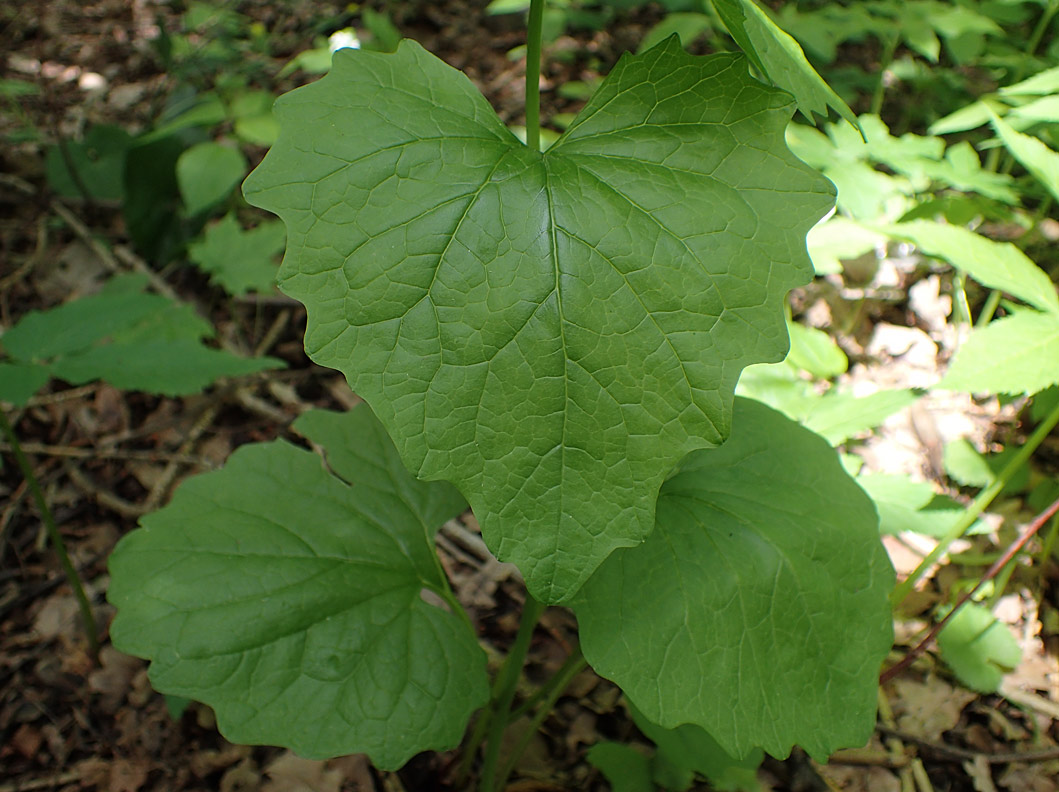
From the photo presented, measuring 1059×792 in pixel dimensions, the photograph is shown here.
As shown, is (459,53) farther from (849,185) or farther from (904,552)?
(904,552)

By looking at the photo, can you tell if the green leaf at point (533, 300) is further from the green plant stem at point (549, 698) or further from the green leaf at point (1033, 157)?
the green leaf at point (1033, 157)

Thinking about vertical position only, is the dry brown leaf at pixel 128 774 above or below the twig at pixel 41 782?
above

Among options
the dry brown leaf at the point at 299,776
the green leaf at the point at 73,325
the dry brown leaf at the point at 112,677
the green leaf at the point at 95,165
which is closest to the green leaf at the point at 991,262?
the dry brown leaf at the point at 299,776

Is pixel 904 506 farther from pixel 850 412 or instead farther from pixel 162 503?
pixel 162 503

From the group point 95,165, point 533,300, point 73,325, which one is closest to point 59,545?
point 73,325

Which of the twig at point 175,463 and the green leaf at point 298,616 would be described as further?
the twig at point 175,463

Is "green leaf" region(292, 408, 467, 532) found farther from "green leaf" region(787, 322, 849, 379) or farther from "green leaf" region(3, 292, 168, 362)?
"green leaf" region(787, 322, 849, 379)
